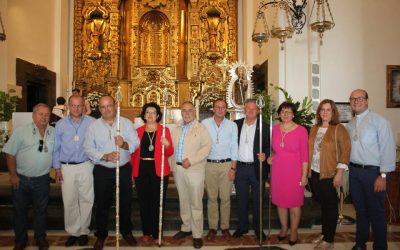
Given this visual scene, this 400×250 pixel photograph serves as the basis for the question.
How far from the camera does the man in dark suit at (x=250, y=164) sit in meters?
3.95

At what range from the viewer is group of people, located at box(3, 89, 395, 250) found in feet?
11.5

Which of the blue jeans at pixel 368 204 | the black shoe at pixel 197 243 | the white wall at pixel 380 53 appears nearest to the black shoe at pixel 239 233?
the black shoe at pixel 197 243

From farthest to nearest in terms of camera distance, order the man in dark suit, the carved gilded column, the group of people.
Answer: the carved gilded column < the man in dark suit < the group of people

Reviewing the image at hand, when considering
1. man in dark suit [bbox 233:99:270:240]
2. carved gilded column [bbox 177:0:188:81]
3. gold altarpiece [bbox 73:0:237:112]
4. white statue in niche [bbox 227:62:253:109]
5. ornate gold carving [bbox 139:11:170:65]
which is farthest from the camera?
ornate gold carving [bbox 139:11:170:65]

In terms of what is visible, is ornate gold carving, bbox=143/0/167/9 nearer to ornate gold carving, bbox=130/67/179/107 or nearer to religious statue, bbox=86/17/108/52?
religious statue, bbox=86/17/108/52

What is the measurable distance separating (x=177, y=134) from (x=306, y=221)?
2.08 meters

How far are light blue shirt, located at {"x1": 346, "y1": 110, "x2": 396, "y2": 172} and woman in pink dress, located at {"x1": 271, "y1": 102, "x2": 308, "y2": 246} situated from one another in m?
0.50

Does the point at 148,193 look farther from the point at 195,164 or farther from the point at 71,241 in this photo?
the point at 71,241

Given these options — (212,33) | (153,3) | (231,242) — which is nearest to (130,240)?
(231,242)

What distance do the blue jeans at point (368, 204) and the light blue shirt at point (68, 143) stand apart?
9.00 feet

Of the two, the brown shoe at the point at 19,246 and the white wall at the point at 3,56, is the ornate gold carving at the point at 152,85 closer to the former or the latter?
the white wall at the point at 3,56

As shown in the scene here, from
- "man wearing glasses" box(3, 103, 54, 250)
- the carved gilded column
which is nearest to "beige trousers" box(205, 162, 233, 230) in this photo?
"man wearing glasses" box(3, 103, 54, 250)

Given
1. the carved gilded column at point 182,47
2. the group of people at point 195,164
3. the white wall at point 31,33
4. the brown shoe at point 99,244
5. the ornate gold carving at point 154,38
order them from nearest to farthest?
the group of people at point 195,164, the brown shoe at point 99,244, the white wall at point 31,33, the carved gilded column at point 182,47, the ornate gold carving at point 154,38

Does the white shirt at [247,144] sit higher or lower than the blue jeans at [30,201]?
higher
